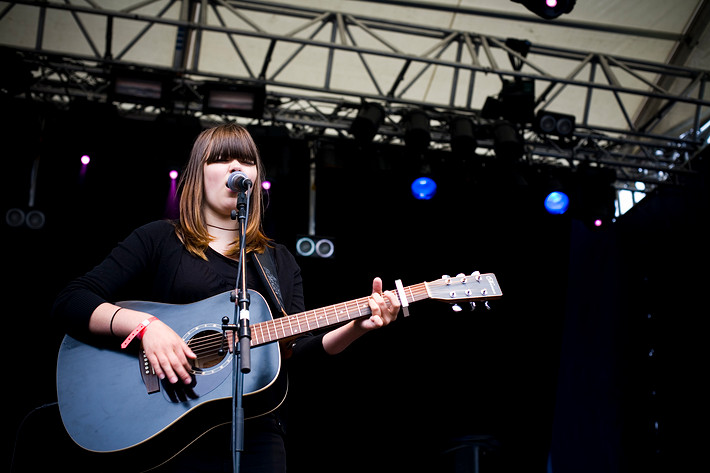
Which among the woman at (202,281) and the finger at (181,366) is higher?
the woman at (202,281)

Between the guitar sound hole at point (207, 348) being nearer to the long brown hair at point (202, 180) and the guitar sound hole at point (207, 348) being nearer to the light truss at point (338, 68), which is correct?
the long brown hair at point (202, 180)

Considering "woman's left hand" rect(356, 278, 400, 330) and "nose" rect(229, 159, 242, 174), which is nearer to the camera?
"woman's left hand" rect(356, 278, 400, 330)

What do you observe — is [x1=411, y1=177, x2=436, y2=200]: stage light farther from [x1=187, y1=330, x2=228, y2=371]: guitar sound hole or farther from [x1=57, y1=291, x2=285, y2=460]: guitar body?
[x1=187, y1=330, x2=228, y2=371]: guitar sound hole

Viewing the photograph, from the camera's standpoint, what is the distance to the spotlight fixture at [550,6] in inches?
188

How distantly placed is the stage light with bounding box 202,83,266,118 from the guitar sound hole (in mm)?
4845

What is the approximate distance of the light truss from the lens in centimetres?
670

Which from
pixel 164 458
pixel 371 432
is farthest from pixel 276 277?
pixel 371 432

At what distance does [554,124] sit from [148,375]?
20.3 ft

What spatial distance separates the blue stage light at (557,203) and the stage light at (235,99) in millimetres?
3818

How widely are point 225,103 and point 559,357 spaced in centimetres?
570

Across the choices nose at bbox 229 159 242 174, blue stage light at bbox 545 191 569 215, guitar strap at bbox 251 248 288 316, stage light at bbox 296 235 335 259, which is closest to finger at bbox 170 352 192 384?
guitar strap at bbox 251 248 288 316

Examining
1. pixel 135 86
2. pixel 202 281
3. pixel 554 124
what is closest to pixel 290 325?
pixel 202 281

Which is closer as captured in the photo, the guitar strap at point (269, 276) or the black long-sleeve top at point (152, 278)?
the black long-sleeve top at point (152, 278)

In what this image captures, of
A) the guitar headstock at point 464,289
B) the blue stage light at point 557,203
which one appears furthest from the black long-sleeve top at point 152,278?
the blue stage light at point 557,203
